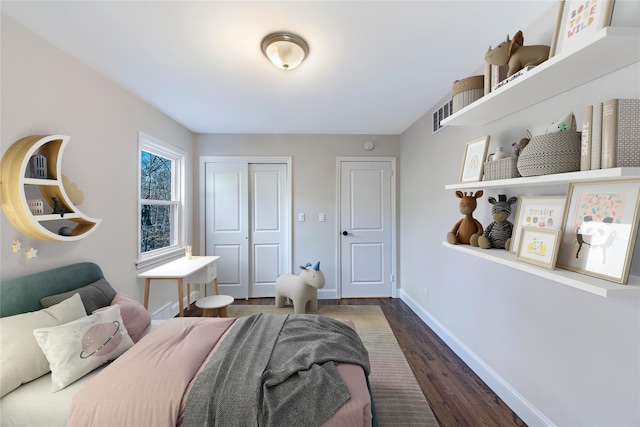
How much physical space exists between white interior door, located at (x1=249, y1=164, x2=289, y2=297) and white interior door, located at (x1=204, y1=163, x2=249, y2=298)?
0.11m

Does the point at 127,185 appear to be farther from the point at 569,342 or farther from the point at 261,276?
the point at 569,342

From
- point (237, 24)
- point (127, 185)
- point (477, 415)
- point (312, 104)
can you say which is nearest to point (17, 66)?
point (127, 185)

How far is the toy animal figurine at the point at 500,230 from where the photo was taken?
1.56 metres

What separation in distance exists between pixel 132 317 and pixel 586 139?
2.61m

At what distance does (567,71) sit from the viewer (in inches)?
45.2

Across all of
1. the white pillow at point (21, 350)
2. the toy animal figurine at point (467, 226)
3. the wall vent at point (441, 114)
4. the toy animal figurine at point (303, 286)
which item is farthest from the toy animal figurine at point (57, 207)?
the wall vent at point (441, 114)

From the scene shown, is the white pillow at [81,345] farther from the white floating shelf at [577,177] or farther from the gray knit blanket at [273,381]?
the white floating shelf at [577,177]

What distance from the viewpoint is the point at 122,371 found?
1247 mm

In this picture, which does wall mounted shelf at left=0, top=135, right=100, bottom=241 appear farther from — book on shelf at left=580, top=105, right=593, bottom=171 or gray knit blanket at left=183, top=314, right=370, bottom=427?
book on shelf at left=580, top=105, right=593, bottom=171

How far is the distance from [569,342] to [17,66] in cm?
345

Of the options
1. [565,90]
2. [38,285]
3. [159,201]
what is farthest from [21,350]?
[565,90]

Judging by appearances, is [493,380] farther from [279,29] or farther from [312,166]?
[312,166]

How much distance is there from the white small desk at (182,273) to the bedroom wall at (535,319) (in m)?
2.47

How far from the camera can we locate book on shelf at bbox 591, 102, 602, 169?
967 millimetres
